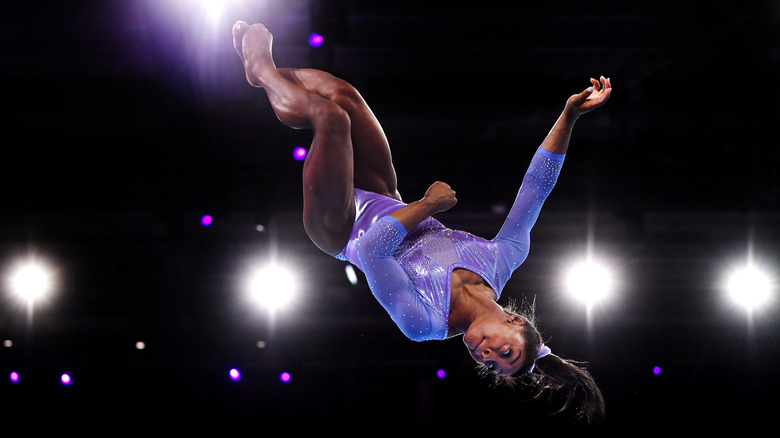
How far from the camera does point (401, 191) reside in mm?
4309

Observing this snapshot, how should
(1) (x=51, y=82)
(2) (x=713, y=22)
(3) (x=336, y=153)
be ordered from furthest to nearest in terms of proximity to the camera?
(1) (x=51, y=82) < (2) (x=713, y=22) < (3) (x=336, y=153)

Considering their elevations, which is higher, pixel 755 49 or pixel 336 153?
pixel 755 49

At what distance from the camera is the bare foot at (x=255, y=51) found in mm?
2467

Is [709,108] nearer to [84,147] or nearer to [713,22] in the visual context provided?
[713,22]

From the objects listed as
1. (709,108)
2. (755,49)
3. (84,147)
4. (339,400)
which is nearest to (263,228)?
(84,147)

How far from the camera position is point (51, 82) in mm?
3904

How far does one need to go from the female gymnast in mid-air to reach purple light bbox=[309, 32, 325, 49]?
1.69 feet

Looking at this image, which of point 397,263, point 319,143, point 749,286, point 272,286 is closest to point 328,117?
point 319,143

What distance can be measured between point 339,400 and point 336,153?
3.58 m

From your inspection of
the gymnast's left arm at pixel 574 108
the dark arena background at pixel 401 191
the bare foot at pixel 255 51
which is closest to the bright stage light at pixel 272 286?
the dark arena background at pixel 401 191

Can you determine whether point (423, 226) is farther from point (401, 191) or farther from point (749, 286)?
point (749, 286)

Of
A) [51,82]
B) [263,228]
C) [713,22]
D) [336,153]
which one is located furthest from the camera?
[263,228]

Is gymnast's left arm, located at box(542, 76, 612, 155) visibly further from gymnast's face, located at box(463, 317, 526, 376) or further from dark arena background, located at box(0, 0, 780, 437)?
dark arena background, located at box(0, 0, 780, 437)

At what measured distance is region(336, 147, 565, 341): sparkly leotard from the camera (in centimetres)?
220
